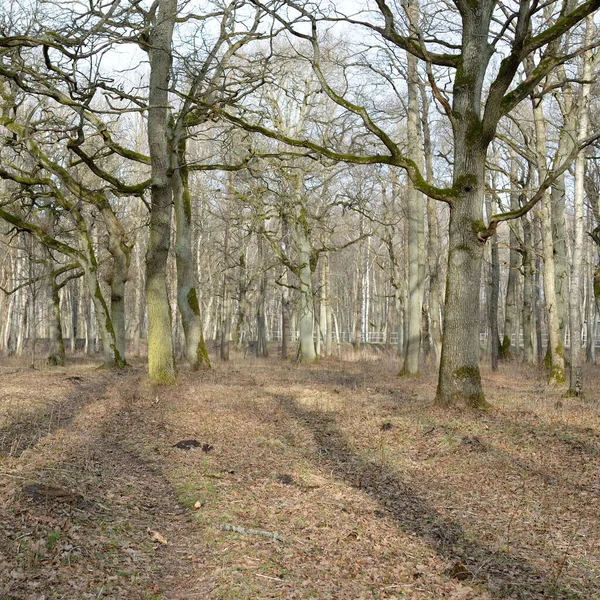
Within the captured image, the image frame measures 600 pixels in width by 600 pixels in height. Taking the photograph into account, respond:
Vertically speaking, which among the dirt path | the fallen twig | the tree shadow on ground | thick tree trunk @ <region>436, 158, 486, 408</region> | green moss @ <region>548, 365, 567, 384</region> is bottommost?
the tree shadow on ground

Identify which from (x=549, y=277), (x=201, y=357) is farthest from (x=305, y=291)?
(x=549, y=277)

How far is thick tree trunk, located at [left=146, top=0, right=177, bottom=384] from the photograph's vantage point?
44.8 feet

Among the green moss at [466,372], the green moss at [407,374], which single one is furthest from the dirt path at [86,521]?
→ the green moss at [407,374]

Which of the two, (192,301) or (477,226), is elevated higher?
(477,226)

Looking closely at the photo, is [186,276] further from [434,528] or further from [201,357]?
[434,528]

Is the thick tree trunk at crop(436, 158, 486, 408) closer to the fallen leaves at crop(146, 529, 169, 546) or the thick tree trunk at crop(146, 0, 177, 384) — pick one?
the fallen leaves at crop(146, 529, 169, 546)

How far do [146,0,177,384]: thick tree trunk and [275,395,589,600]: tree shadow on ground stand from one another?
17.5ft

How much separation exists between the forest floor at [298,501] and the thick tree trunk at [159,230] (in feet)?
6.63

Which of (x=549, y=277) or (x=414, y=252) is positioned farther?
(x=414, y=252)

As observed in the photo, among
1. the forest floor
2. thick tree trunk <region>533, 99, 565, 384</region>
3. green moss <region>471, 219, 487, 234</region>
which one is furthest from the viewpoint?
thick tree trunk <region>533, 99, 565, 384</region>

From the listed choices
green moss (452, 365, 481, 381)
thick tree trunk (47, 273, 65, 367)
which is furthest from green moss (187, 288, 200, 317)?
green moss (452, 365, 481, 381)

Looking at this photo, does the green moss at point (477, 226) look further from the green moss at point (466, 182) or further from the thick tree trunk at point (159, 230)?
the thick tree trunk at point (159, 230)

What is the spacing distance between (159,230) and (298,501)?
8.68 meters

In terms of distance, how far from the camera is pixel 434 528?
19.6 feet
